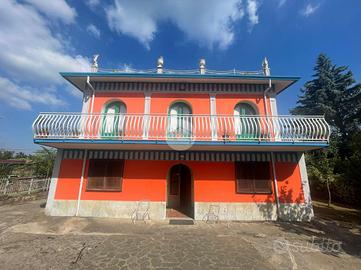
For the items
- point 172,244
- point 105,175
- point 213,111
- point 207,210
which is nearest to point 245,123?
point 213,111

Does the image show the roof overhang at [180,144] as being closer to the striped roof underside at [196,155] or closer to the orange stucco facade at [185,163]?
the orange stucco facade at [185,163]

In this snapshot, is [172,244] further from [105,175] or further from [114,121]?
[114,121]

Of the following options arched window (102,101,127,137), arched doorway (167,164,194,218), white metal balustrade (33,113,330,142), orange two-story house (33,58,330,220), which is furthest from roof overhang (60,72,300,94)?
arched doorway (167,164,194,218)

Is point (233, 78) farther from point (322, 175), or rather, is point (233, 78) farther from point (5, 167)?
point (5, 167)

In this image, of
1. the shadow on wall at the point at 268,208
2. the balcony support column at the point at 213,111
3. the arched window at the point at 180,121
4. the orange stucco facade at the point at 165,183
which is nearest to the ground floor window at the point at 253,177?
the orange stucco facade at the point at 165,183

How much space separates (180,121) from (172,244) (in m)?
5.10

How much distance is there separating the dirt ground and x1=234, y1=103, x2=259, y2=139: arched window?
373 centimetres

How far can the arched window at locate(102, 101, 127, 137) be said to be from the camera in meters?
8.19

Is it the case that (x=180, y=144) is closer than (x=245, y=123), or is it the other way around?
(x=180, y=144)

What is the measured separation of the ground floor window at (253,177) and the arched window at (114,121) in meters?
5.72

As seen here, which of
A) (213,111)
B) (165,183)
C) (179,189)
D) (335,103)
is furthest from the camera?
(335,103)

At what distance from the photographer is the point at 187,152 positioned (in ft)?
25.6

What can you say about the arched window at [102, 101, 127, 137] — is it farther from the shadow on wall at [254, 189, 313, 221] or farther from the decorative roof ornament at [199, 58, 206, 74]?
the shadow on wall at [254, 189, 313, 221]

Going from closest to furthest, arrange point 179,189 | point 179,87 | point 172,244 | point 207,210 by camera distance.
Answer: point 172,244
point 207,210
point 179,87
point 179,189
